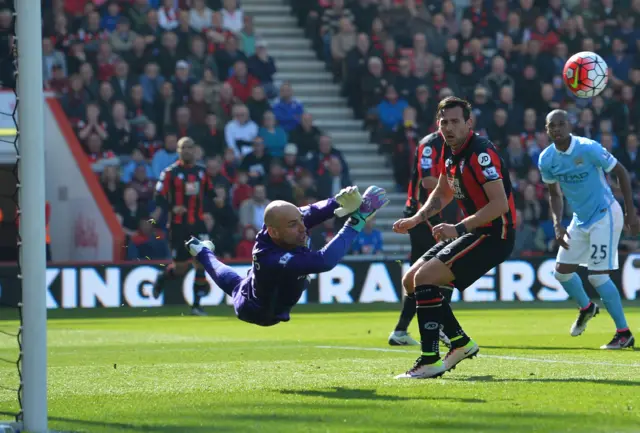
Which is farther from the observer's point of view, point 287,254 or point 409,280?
point 409,280

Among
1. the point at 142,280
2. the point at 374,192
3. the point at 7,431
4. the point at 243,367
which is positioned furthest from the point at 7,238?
the point at 7,431

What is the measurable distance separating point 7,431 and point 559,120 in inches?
267

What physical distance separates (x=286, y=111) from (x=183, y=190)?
17.5ft

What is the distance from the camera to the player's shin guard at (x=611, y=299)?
1145 cm

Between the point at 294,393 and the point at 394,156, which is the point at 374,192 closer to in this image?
the point at 294,393

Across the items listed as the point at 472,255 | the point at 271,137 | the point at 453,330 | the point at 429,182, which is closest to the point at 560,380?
the point at 453,330

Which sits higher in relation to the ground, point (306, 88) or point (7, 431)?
point (306, 88)

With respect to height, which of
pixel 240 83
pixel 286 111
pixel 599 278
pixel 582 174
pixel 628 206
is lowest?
pixel 599 278

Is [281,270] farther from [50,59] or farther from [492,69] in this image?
[492,69]

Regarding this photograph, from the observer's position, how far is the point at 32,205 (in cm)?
643

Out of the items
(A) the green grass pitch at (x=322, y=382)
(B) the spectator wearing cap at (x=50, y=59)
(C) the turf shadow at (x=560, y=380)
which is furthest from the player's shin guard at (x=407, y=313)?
(B) the spectator wearing cap at (x=50, y=59)

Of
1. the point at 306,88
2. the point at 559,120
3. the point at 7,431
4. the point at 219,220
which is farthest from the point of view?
the point at 306,88

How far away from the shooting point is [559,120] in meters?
11.6

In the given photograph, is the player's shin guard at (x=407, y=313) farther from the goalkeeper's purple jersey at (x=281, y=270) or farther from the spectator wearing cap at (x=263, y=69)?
the spectator wearing cap at (x=263, y=69)
